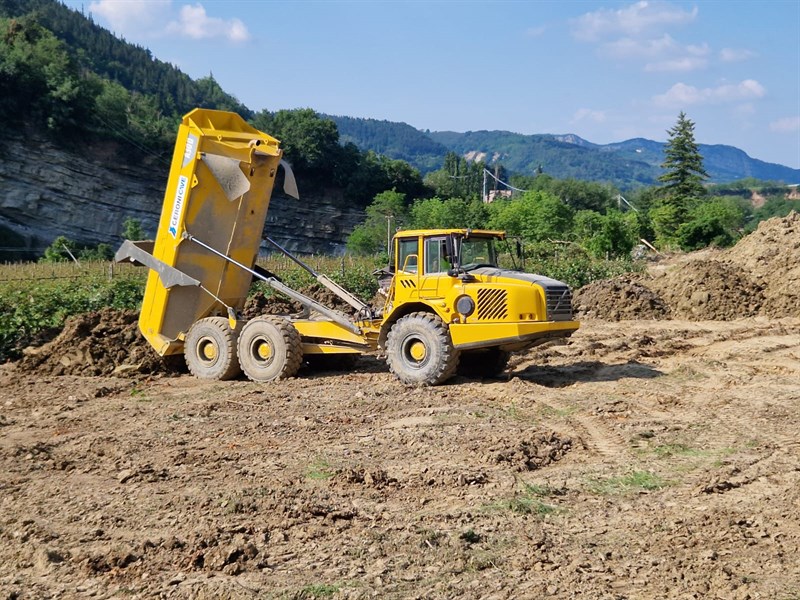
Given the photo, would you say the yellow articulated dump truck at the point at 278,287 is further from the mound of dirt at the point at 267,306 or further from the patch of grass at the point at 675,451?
the mound of dirt at the point at 267,306

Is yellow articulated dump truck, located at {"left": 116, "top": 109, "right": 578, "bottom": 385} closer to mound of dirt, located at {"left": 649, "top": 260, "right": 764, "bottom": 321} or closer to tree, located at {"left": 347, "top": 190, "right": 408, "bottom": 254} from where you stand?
mound of dirt, located at {"left": 649, "top": 260, "right": 764, "bottom": 321}

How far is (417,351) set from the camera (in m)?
10.7

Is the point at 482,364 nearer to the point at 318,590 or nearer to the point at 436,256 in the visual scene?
the point at 436,256

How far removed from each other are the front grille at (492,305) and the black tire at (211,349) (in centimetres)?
352

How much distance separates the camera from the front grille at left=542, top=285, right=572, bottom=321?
401 inches

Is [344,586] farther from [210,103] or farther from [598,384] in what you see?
[210,103]

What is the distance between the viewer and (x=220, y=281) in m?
11.7

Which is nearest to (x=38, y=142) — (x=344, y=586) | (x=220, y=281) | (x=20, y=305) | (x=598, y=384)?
(x=20, y=305)

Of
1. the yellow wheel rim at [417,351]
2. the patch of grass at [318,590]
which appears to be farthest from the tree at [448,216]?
the patch of grass at [318,590]

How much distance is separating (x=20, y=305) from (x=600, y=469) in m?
11.1

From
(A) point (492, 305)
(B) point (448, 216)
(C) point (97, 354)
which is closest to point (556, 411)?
(A) point (492, 305)

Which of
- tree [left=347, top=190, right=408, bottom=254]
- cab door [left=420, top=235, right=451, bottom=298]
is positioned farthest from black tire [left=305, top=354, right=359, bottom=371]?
tree [left=347, top=190, right=408, bottom=254]

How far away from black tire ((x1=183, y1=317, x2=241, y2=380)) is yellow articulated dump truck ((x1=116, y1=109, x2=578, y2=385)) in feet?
0.06

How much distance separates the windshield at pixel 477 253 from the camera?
34.8ft
